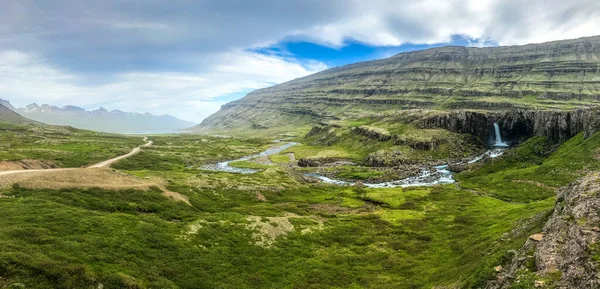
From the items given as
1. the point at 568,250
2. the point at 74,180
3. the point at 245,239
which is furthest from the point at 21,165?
the point at 568,250

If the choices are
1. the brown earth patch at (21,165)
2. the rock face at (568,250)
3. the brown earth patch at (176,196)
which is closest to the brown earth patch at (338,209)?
the brown earth patch at (176,196)

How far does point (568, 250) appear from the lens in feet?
90.9

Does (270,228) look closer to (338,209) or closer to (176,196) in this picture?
(176,196)

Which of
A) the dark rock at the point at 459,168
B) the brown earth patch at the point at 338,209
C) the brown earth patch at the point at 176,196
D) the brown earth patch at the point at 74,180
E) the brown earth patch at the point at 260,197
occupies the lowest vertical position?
the brown earth patch at the point at 338,209

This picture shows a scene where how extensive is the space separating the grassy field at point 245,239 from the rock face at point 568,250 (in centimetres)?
329

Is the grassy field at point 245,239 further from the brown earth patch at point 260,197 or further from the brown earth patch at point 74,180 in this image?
the brown earth patch at point 74,180

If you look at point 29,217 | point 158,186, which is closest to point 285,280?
point 29,217

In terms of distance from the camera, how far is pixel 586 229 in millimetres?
28656

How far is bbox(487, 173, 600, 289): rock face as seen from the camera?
24547 mm

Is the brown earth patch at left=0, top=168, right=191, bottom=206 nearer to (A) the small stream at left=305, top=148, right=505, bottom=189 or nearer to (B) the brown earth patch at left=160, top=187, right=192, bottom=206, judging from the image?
(B) the brown earth patch at left=160, top=187, right=192, bottom=206

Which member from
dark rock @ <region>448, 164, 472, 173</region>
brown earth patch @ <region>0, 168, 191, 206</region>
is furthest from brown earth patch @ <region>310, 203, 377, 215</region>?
dark rock @ <region>448, 164, 472, 173</region>

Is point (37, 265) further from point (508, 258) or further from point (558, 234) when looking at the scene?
point (558, 234)

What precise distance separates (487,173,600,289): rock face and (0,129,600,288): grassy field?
329 cm

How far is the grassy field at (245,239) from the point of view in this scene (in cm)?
3794
